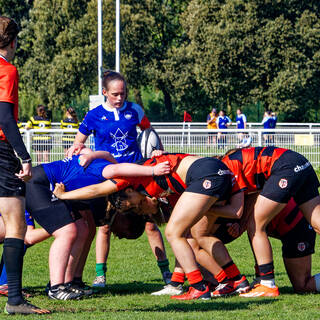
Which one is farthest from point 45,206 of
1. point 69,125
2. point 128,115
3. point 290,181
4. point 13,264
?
point 69,125

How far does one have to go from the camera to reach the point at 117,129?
820 centimetres

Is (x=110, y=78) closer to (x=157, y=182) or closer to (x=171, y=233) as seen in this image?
(x=157, y=182)

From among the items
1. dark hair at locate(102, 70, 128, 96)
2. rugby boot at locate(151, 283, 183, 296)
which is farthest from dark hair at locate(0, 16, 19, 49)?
rugby boot at locate(151, 283, 183, 296)

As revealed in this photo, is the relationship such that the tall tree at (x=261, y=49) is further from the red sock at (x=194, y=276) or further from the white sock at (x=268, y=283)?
the red sock at (x=194, y=276)

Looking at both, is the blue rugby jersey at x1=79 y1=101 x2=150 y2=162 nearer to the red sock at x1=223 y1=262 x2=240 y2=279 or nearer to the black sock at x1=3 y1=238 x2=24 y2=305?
the red sock at x1=223 y1=262 x2=240 y2=279

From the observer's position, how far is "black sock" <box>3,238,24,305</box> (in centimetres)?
602

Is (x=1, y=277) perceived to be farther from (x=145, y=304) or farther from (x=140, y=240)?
(x=140, y=240)

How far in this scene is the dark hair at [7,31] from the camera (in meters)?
5.89

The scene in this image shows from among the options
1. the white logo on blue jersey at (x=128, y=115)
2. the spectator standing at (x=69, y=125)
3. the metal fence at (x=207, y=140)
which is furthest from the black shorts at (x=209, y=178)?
the spectator standing at (x=69, y=125)

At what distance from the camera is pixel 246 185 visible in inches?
274

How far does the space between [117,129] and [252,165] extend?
1.86 m

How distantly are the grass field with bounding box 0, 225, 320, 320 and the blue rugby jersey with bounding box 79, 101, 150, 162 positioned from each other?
150cm

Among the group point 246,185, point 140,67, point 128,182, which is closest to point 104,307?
point 128,182

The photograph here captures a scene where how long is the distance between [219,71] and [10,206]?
3722cm
